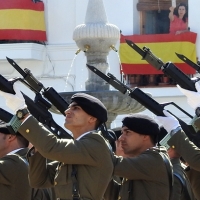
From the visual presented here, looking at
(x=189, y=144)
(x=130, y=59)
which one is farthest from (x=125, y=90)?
(x=130, y=59)

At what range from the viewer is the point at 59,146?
541 centimetres

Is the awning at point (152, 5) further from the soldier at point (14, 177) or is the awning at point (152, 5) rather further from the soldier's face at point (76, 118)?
the soldier's face at point (76, 118)

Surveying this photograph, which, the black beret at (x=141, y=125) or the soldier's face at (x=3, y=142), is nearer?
the black beret at (x=141, y=125)

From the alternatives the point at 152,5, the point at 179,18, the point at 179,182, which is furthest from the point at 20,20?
the point at 179,182

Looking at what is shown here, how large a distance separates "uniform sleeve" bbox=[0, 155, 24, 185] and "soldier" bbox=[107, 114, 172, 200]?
77 centimetres

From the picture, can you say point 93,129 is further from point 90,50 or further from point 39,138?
point 90,50

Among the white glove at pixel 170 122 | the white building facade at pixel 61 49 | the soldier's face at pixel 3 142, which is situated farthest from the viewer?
the white building facade at pixel 61 49

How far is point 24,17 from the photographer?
18875mm

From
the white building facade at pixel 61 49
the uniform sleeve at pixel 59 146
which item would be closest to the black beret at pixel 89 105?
the uniform sleeve at pixel 59 146

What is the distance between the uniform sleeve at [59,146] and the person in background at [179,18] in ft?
42.3

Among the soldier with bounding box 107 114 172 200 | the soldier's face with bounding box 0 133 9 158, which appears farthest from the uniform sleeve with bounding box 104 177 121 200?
the soldier's face with bounding box 0 133 9 158

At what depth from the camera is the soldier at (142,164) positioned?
581cm

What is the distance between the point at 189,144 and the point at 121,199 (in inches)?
22.6

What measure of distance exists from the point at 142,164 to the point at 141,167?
2 cm
